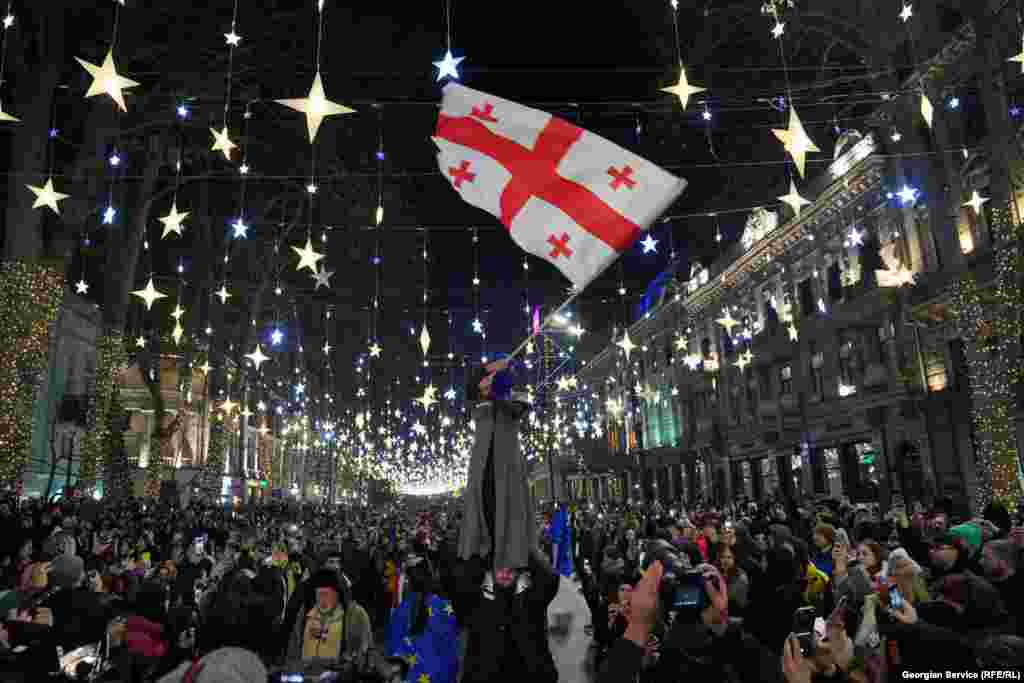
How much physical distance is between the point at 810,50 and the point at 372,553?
24.8 meters

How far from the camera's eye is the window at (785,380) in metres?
35.1

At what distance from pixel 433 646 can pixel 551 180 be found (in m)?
3.84

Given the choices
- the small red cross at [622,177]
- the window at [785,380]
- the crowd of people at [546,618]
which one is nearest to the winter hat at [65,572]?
the crowd of people at [546,618]

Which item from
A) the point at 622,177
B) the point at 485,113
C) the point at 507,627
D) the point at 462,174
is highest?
the point at 485,113

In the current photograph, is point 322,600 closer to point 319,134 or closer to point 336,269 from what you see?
point 319,134

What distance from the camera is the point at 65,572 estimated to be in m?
6.23

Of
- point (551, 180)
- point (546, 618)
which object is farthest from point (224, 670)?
point (551, 180)

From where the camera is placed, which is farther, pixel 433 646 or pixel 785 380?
pixel 785 380

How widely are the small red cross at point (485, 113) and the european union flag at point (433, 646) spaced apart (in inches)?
158

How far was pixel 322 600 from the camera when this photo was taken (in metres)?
5.29

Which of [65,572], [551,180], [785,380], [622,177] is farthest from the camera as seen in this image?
[785,380]

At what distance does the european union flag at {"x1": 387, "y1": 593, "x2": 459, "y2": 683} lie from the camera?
218 inches

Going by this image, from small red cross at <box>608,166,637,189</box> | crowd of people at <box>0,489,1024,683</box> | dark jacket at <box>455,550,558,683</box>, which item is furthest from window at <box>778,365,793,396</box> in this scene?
dark jacket at <box>455,550,558,683</box>

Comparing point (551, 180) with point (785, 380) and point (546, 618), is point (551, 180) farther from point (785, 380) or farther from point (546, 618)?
point (785, 380)
